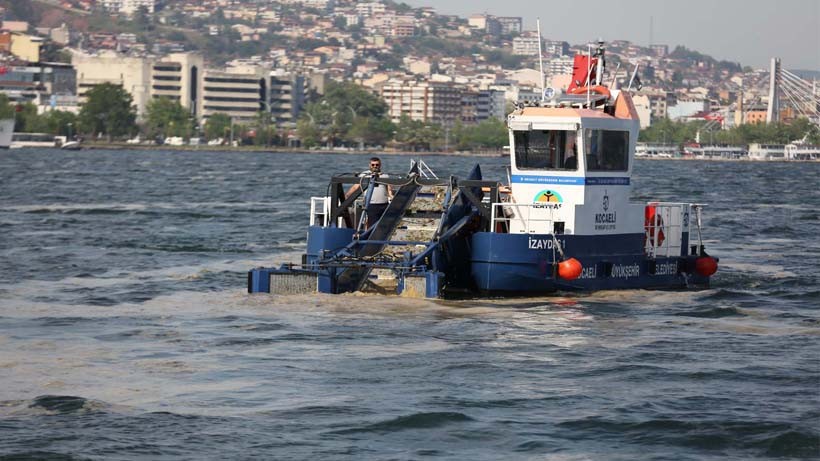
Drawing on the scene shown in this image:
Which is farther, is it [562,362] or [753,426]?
[562,362]

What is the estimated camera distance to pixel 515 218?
95.3 feet

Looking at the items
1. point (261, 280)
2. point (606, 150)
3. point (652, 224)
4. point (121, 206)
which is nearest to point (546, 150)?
point (606, 150)

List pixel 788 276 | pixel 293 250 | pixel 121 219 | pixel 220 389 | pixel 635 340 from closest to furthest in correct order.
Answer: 1. pixel 220 389
2. pixel 635 340
3. pixel 788 276
4. pixel 293 250
5. pixel 121 219

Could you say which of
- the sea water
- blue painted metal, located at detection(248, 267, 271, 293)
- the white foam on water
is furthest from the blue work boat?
the white foam on water

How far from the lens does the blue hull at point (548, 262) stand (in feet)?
92.3

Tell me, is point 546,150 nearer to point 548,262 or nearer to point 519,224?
point 519,224

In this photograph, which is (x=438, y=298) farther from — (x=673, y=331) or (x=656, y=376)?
(x=656, y=376)

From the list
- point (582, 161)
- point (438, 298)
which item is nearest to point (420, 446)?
point (438, 298)

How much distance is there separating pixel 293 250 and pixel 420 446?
1005 inches

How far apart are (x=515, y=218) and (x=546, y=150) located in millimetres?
1569

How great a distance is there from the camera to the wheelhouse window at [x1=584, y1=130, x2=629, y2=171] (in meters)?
29.6

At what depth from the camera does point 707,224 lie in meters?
57.4

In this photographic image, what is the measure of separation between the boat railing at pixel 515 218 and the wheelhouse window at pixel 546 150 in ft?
3.16

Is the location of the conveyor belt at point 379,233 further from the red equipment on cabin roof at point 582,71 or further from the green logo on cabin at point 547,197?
the red equipment on cabin roof at point 582,71
